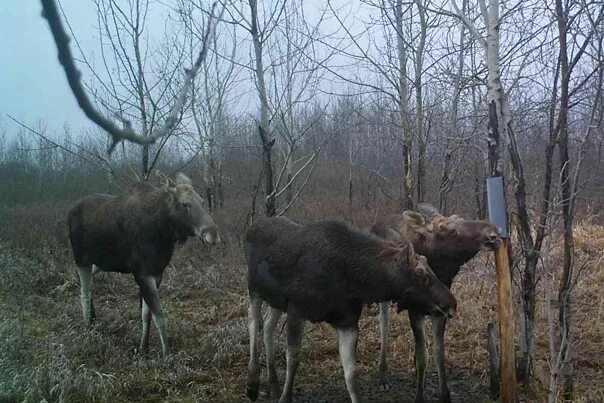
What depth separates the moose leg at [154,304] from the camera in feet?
24.5

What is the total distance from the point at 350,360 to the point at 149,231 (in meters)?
3.31

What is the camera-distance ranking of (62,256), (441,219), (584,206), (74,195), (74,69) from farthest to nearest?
1. (74,195)
2. (584,206)
3. (62,256)
4. (441,219)
5. (74,69)

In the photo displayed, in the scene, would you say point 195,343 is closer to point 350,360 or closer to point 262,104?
point 350,360

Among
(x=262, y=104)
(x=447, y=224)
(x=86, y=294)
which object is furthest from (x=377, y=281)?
(x=86, y=294)

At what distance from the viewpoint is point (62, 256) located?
13.2 metres

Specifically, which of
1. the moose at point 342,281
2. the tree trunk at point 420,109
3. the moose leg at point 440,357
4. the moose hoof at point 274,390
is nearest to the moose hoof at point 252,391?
the moose hoof at point 274,390

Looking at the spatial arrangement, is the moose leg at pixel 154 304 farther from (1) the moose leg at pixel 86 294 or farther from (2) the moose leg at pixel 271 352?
(1) the moose leg at pixel 86 294

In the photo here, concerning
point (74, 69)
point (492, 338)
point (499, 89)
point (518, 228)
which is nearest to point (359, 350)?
point (492, 338)

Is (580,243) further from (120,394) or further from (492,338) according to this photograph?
(120,394)

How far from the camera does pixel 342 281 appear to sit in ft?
19.1

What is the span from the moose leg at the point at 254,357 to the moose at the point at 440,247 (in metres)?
1.71

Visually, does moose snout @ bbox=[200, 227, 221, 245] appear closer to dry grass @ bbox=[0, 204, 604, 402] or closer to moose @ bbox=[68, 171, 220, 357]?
moose @ bbox=[68, 171, 220, 357]

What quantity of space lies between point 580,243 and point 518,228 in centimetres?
852

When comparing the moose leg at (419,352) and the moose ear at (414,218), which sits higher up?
the moose ear at (414,218)
